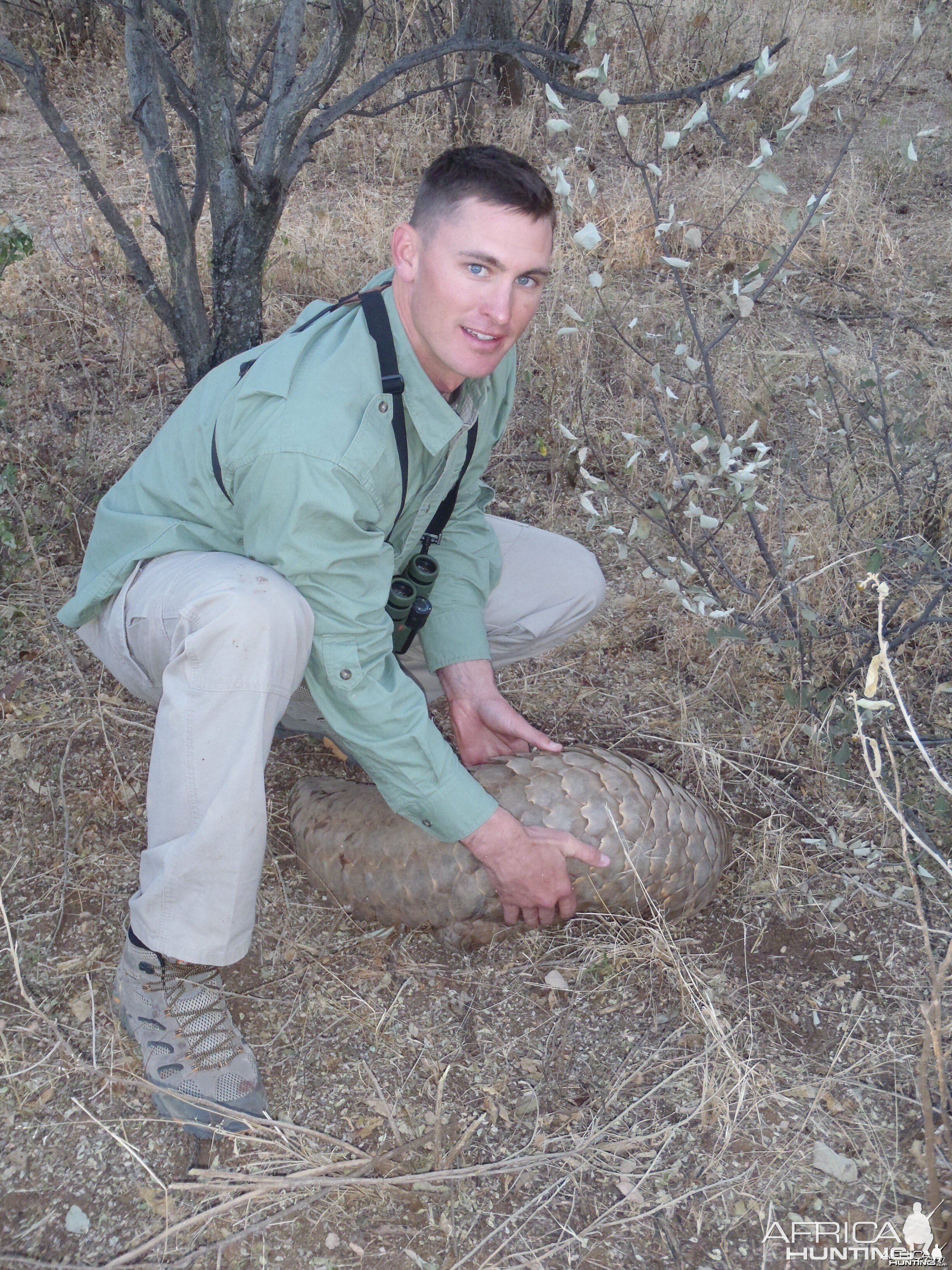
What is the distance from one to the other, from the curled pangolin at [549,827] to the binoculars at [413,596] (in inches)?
17.3

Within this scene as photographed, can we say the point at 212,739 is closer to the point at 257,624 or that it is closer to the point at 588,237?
the point at 257,624

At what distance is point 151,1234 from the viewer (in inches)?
76.9

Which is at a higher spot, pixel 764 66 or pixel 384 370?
pixel 764 66

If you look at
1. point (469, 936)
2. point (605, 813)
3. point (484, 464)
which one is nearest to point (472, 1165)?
point (469, 936)

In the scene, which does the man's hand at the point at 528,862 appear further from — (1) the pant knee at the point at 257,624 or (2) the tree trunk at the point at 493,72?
(2) the tree trunk at the point at 493,72

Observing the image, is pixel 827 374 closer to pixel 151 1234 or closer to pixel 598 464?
pixel 598 464

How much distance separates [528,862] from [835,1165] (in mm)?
841

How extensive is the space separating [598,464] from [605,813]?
198 cm

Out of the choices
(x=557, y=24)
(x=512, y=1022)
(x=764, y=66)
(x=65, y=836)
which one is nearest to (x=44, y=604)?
(x=65, y=836)

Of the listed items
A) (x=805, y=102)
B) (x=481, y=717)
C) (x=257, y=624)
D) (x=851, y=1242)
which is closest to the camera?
(x=851, y=1242)

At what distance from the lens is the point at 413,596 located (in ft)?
8.73

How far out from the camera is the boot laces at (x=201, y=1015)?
2178mm

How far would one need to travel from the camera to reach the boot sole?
2.10m

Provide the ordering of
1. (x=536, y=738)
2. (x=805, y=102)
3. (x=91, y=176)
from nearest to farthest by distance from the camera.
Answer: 1. (x=805, y=102)
2. (x=536, y=738)
3. (x=91, y=176)
